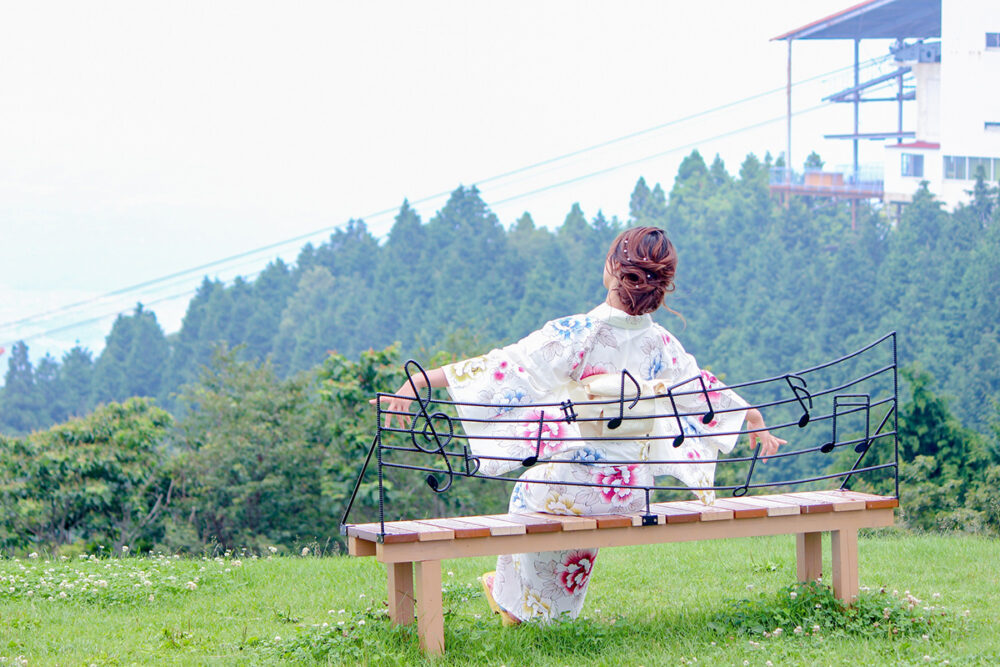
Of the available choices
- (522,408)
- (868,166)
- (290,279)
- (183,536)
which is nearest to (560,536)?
(522,408)

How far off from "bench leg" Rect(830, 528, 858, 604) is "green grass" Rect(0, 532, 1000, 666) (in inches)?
9.1

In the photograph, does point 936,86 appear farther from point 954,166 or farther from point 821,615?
point 821,615

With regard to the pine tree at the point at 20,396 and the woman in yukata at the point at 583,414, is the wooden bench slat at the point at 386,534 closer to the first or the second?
the woman in yukata at the point at 583,414

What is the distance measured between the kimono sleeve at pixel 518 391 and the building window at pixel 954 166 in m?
46.4

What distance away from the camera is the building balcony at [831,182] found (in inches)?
2055

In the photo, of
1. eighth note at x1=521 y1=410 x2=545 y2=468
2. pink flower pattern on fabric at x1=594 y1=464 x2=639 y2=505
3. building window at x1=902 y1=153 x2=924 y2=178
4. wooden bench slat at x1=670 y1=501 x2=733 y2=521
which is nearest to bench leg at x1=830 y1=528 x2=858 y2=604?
wooden bench slat at x1=670 y1=501 x2=733 y2=521

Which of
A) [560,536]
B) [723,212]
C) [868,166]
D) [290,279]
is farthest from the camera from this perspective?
[290,279]

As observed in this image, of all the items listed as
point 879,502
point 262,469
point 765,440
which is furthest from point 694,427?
point 262,469

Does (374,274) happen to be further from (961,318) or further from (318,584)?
(318,584)

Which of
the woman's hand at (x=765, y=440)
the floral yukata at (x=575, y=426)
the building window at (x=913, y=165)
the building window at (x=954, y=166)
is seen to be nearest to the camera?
the floral yukata at (x=575, y=426)

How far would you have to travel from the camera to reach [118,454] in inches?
641

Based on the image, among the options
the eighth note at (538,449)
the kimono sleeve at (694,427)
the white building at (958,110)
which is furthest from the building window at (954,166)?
the eighth note at (538,449)

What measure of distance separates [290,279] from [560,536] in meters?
67.5

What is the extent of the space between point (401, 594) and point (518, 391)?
85 cm
